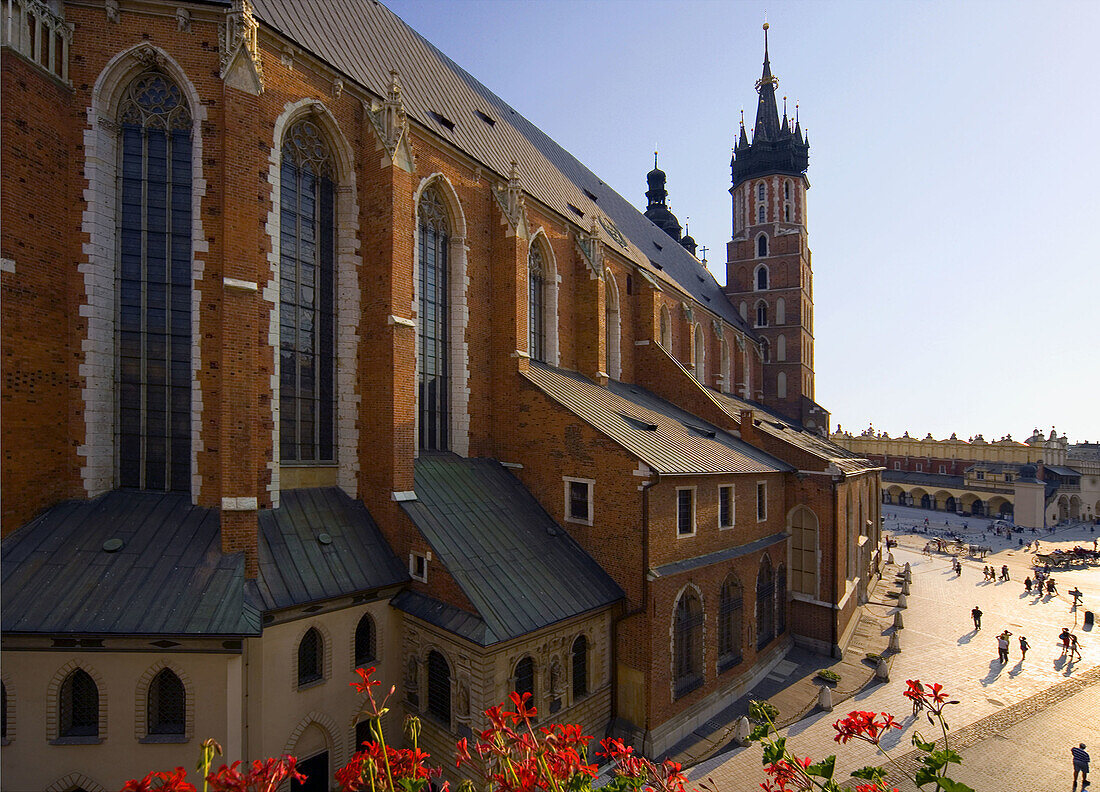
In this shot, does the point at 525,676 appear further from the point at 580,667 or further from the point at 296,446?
the point at 296,446

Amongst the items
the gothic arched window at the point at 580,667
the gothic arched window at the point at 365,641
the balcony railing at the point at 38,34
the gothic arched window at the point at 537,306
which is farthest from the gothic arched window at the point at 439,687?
the balcony railing at the point at 38,34

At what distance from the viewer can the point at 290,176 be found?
14.0 metres

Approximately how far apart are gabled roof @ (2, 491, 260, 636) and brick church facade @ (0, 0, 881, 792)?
6 cm

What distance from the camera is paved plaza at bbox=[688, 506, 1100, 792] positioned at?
14297 millimetres

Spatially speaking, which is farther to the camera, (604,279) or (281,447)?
(604,279)

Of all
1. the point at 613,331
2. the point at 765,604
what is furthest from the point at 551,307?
the point at 765,604

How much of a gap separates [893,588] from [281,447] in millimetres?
33648

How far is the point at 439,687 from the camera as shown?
12.9m

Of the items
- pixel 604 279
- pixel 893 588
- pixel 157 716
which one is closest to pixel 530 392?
pixel 604 279

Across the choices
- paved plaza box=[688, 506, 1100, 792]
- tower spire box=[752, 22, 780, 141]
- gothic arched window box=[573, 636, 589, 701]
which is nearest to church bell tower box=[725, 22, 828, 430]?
tower spire box=[752, 22, 780, 141]

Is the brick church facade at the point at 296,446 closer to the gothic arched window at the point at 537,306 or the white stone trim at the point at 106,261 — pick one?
the white stone trim at the point at 106,261

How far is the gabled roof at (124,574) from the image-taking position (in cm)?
1010

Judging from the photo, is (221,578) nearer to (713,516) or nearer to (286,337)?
(286,337)

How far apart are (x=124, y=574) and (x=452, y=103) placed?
18.1 m
